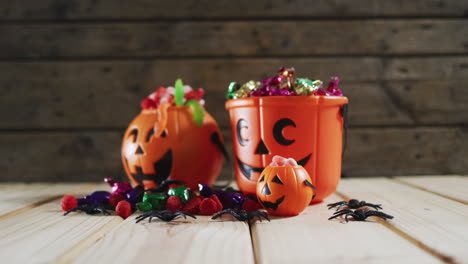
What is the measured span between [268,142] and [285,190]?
186mm

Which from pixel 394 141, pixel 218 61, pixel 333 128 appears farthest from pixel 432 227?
pixel 218 61

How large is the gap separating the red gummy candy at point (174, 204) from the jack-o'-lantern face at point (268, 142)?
209 millimetres

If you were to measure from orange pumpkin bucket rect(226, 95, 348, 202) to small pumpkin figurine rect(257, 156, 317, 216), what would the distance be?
0.12m

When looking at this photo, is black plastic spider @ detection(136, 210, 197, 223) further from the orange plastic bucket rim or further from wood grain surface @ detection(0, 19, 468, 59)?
wood grain surface @ detection(0, 19, 468, 59)

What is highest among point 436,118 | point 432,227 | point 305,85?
point 305,85

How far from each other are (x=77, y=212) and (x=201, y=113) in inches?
18.5

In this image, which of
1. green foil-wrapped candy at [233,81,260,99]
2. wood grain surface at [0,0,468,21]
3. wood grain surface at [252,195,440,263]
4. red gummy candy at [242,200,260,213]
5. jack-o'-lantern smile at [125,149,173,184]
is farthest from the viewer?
wood grain surface at [0,0,468,21]

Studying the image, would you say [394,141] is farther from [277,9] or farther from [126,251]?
[126,251]

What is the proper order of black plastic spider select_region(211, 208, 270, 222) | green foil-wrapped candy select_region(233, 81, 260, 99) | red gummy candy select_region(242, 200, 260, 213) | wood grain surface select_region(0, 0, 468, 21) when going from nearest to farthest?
black plastic spider select_region(211, 208, 270, 222) < red gummy candy select_region(242, 200, 260, 213) < green foil-wrapped candy select_region(233, 81, 260, 99) < wood grain surface select_region(0, 0, 468, 21)

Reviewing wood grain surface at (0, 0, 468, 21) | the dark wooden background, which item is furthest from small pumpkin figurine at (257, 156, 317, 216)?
wood grain surface at (0, 0, 468, 21)

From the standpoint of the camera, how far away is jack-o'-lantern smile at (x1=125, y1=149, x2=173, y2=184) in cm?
114

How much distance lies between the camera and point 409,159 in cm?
163

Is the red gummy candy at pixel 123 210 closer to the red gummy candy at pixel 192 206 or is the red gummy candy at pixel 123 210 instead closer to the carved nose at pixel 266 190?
the red gummy candy at pixel 192 206

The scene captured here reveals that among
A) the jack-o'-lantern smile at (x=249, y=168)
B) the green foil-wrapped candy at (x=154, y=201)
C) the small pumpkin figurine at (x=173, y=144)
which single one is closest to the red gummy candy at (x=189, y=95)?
the small pumpkin figurine at (x=173, y=144)
